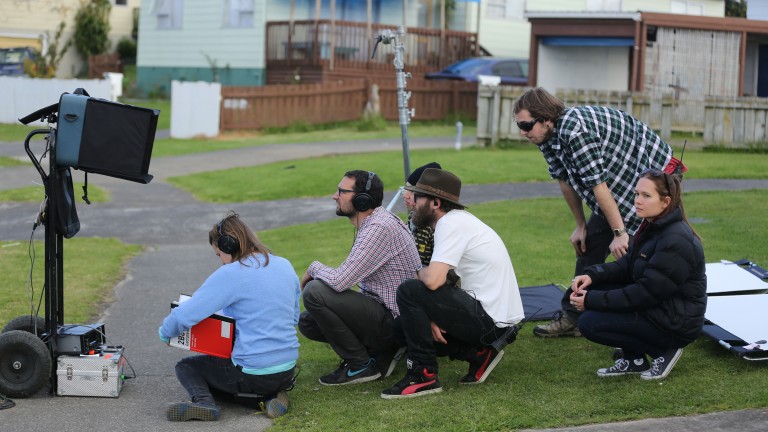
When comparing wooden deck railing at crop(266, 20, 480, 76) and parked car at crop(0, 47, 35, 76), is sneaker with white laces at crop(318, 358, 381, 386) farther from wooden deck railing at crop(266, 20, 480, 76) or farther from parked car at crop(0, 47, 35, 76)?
parked car at crop(0, 47, 35, 76)

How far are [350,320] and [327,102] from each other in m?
21.9

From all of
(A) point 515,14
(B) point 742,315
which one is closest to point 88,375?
(B) point 742,315

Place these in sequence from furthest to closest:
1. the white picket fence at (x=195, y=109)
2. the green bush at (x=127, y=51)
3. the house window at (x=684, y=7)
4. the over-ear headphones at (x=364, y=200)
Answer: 1. the green bush at (x=127, y=51)
2. the house window at (x=684, y=7)
3. the white picket fence at (x=195, y=109)
4. the over-ear headphones at (x=364, y=200)

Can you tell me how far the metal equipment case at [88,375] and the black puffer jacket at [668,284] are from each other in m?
3.13

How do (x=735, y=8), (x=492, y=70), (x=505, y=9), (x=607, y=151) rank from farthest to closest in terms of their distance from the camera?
1. (x=735, y=8)
2. (x=505, y=9)
3. (x=492, y=70)
4. (x=607, y=151)

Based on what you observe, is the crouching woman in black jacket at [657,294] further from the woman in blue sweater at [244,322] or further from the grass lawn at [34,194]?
the grass lawn at [34,194]

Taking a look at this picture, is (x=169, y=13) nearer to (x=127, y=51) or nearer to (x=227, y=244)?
(x=127, y=51)

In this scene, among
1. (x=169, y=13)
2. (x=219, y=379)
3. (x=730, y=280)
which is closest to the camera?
(x=219, y=379)

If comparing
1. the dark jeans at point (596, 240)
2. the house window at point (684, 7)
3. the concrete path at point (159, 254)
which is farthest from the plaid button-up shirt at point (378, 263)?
the house window at point (684, 7)

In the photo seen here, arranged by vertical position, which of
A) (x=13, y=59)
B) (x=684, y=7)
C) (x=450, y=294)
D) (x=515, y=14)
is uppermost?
(x=684, y=7)

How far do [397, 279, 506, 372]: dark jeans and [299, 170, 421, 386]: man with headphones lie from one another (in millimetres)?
405

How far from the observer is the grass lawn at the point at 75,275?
9.56 m

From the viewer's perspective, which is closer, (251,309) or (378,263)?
(251,309)

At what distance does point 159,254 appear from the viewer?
43.7 feet
